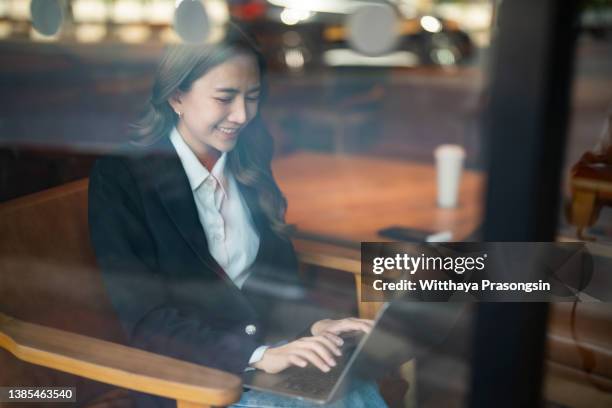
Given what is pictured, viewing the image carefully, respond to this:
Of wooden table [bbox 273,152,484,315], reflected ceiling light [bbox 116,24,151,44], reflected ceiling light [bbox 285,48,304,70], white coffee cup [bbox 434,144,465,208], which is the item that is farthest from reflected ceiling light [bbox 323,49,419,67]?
reflected ceiling light [bbox 116,24,151,44]

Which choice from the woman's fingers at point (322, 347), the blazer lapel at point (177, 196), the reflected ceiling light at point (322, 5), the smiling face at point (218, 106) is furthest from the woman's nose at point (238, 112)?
the reflected ceiling light at point (322, 5)

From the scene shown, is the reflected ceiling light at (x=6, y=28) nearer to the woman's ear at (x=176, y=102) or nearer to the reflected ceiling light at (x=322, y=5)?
the woman's ear at (x=176, y=102)

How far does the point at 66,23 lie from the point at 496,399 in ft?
3.46

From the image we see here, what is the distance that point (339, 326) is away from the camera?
1.16m

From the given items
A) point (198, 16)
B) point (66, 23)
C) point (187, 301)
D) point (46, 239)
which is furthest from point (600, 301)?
point (66, 23)

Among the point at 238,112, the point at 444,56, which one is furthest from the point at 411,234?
the point at 444,56

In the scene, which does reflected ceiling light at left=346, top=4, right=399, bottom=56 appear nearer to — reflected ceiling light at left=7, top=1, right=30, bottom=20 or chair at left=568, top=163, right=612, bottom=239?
chair at left=568, top=163, right=612, bottom=239

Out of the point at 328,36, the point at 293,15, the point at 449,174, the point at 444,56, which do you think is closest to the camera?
the point at 449,174

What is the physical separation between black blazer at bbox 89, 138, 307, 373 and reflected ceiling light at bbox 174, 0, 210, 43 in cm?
17

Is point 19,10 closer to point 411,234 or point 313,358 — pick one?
point 313,358

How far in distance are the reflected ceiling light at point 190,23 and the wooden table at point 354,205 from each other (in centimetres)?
29

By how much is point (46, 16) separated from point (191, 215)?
0.49 metres

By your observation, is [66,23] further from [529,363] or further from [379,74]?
[379,74]

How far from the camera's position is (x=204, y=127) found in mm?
1086
